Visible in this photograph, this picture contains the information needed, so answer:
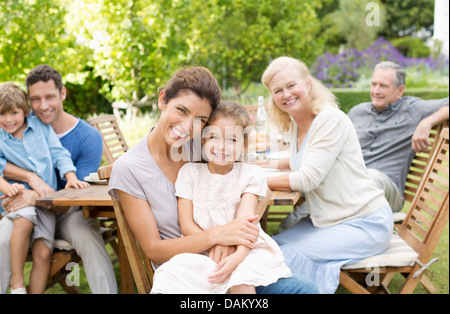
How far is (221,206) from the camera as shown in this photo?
1944 millimetres

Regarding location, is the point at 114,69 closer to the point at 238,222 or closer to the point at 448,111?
the point at 448,111

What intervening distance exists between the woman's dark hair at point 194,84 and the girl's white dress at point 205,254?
0.31 meters

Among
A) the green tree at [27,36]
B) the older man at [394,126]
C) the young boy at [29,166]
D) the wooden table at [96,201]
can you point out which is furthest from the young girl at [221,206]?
the green tree at [27,36]

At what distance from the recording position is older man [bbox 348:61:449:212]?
11.6 feet

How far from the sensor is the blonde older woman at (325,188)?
8.43 feet

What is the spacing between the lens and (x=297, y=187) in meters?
2.61

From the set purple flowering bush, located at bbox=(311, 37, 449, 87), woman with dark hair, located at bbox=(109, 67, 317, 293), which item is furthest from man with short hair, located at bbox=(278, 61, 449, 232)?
purple flowering bush, located at bbox=(311, 37, 449, 87)

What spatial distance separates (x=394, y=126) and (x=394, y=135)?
0.07 meters

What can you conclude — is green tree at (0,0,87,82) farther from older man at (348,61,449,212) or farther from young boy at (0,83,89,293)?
older man at (348,61,449,212)

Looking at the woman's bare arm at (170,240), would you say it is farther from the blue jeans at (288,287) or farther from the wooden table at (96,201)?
the wooden table at (96,201)

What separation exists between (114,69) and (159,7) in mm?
1352

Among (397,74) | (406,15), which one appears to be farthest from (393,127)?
(406,15)

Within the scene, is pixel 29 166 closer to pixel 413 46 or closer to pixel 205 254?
pixel 205 254
